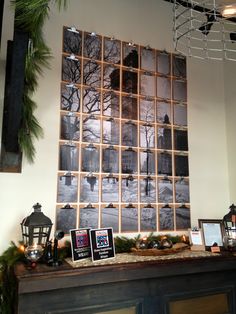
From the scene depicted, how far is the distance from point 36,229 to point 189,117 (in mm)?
1625

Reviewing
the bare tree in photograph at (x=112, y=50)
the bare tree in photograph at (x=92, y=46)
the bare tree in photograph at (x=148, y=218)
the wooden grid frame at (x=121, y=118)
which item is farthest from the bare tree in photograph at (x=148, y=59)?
the bare tree in photograph at (x=148, y=218)

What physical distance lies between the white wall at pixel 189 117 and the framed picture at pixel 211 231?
0.60 ft

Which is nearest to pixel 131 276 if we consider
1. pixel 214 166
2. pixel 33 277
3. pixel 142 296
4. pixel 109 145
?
pixel 142 296

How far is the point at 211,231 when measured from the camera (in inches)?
87.8

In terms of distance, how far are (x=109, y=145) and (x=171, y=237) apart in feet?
2.84

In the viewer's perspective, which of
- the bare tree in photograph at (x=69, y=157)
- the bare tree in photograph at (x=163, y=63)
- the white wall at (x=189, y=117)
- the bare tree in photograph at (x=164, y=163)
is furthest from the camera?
the bare tree in photograph at (x=163, y=63)

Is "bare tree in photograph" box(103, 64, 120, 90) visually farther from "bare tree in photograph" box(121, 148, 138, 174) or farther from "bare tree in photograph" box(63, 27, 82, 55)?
"bare tree in photograph" box(121, 148, 138, 174)

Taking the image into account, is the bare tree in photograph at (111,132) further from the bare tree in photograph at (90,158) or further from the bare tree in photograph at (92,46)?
the bare tree in photograph at (92,46)

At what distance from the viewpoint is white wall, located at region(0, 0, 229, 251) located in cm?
190

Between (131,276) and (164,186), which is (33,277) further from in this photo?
(164,186)

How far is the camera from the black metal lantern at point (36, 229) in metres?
1.64

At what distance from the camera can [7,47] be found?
1.92 m

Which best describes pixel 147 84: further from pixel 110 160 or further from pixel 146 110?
pixel 110 160

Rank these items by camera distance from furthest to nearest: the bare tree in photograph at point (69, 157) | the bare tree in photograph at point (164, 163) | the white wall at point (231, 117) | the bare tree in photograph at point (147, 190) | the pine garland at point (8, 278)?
the white wall at point (231, 117)
the bare tree in photograph at point (164, 163)
the bare tree in photograph at point (147, 190)
the bare tree in photograph at point (69, 157)
the pine garland at point (8, 278)
